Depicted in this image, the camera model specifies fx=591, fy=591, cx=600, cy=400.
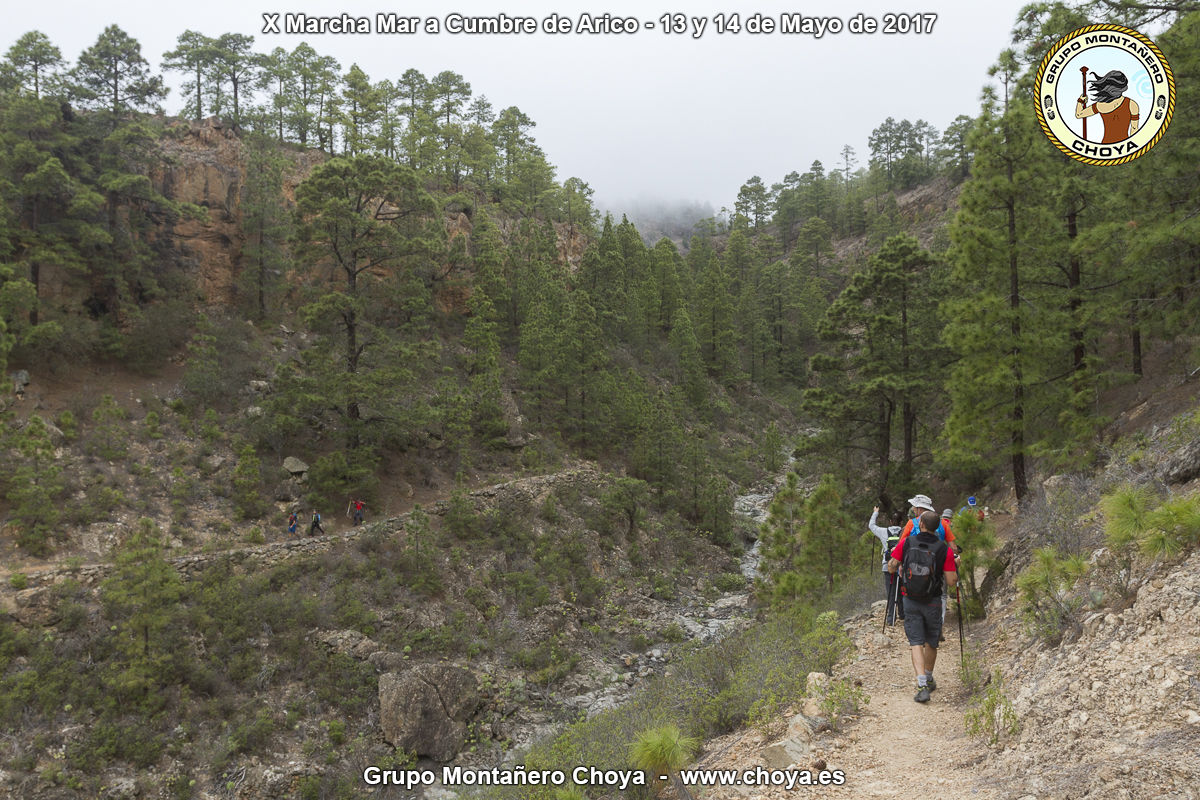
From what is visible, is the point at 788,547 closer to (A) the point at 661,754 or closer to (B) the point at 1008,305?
(B) the point at 1008,305

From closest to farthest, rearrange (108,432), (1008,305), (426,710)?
(1008,305), (426,710), (108,432)

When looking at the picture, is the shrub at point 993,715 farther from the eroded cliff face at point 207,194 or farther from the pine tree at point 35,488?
the eroded cliff face at point 207,194

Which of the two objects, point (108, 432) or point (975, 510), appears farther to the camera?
point (108, 432)

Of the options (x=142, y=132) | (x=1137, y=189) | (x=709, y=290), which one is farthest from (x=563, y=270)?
(x=1137, y=189)

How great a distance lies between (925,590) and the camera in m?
6.07

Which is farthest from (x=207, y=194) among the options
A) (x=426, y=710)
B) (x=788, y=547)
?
(x=788, y=547)

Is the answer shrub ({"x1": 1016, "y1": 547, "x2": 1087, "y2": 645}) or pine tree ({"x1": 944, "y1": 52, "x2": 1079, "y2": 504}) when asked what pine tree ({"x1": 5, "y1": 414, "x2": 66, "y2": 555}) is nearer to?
shrub ({"x1": 1016, "y1": 547, "x2": 1087, "y2": 645})

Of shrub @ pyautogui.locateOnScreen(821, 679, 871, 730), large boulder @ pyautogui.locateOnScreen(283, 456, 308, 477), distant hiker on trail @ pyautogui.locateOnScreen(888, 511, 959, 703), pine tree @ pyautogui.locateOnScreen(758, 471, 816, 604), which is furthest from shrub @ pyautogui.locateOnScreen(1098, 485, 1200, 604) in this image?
large boulder @ pyautogui.locateOnScreen(283, 456, 308, 477)

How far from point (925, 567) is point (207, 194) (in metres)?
30.5

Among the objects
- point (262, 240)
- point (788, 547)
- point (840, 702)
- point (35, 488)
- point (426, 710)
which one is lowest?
point (426, 710)

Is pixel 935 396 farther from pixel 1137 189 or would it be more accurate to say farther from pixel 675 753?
pixel 675 753

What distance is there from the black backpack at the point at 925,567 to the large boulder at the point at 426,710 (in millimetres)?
11603

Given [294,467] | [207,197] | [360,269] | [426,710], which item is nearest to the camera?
[426,710]

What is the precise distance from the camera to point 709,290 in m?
45.5
